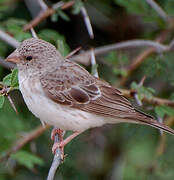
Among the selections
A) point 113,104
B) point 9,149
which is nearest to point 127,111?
point 113,104

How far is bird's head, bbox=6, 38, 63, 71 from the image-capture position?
5.06 m

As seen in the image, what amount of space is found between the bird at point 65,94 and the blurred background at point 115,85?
173 mm

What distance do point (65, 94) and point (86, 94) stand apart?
0.76ft

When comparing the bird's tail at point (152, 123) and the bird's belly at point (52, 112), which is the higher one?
the bird's belly at point (52, 112)

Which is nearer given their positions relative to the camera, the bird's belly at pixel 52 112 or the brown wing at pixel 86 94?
the bird's belly at pixel 52 112

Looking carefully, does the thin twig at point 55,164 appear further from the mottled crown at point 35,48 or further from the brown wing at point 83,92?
the mottled crown at point 35,48

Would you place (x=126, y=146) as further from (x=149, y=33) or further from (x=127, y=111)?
(x=127, y=111)

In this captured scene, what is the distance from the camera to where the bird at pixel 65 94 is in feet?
16.3

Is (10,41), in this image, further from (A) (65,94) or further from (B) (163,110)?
(B) (163,110)

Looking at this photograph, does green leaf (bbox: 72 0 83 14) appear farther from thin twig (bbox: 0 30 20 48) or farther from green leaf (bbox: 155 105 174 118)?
green leaf (bbox: 155 105 174 118)

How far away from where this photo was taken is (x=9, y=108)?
671cm

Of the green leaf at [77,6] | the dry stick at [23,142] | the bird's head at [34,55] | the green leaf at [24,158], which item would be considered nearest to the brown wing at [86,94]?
the bird's head at [34,55]

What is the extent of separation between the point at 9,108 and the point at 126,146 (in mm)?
1673

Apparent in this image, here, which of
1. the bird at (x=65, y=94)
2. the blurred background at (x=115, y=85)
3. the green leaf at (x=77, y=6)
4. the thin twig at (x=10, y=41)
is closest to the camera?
the bird at (x=65, y=94)
